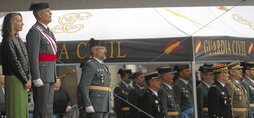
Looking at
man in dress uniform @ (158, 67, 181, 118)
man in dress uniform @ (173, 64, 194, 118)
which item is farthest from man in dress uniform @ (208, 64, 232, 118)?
→ man in dress uniform @ (173, 64, 194, 118)

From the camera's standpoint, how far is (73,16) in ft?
35.7

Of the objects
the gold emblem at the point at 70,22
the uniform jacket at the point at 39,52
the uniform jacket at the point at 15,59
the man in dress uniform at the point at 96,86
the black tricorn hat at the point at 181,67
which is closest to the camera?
the uniform jacket at the point at 15,59

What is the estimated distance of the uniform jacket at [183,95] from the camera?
11.5 metres

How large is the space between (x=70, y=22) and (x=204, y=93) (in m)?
3.04

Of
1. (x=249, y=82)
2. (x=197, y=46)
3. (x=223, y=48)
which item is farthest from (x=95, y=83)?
(x=249, y=82)

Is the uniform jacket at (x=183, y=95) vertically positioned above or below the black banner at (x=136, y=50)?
below

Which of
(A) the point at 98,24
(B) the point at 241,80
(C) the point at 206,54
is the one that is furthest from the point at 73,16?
(B) the point at 241,80

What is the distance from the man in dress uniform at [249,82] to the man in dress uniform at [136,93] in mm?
2356

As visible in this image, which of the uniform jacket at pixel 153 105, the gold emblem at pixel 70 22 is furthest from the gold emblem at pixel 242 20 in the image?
the gold emblem at pixel 70 22

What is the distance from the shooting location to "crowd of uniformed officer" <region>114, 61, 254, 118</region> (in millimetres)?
10195

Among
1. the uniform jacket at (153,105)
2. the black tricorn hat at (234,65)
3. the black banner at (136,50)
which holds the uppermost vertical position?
the black banner at (136,50)

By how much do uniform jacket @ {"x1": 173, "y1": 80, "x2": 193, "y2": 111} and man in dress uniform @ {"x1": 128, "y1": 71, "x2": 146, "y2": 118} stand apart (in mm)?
1291

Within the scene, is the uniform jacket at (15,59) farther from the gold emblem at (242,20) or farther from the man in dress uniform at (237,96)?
the gold emblem at (242,20)

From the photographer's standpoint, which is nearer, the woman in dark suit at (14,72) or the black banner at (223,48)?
the woman in dark suit at (14,72)
